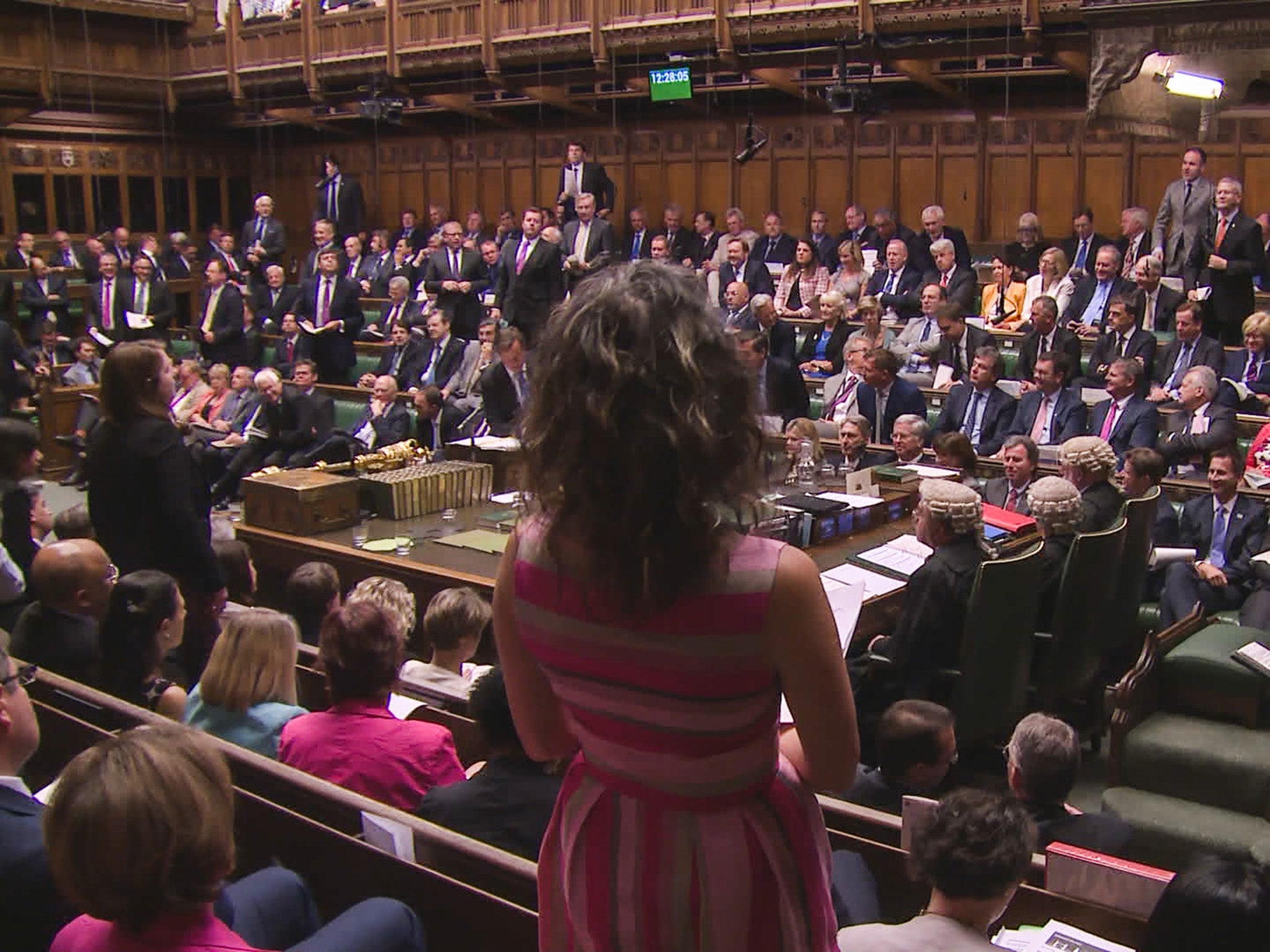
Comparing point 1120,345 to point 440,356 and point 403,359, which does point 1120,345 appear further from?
point 403,359

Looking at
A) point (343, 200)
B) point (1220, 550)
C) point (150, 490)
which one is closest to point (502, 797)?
point (150, 490)

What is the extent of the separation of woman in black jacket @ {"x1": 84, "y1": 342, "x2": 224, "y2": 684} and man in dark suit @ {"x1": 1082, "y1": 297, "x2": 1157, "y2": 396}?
5.37m

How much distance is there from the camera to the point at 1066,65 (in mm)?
10039

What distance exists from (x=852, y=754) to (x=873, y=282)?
9160 millimetres

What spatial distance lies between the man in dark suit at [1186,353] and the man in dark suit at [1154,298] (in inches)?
25.7

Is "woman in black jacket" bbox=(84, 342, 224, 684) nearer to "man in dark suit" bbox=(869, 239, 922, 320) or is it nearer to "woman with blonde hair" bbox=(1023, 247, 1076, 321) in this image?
"man in dark suit" bbox=(869, 239, 922, 320)

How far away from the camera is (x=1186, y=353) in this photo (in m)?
7.71

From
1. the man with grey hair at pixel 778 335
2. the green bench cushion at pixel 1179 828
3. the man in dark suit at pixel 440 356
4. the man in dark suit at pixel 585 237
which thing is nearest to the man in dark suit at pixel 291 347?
the man in dark suit at pixel 440 356

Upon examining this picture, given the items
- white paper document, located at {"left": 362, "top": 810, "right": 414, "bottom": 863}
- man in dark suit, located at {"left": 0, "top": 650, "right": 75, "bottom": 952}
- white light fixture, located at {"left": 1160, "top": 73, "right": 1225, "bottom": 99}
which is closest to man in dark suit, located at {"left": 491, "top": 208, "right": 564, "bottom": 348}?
white light fixture, located at {"left": 1160, "top": 73, "right": 1225, "bottom": 99}

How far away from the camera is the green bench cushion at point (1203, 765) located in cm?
432

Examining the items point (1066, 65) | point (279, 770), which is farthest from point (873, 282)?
point (279, 770)

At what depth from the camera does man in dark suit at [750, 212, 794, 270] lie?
1137 centimetres

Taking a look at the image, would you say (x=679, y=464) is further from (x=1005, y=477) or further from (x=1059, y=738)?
(x=1005, y=477)

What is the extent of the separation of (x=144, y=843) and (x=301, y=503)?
13.4 ft
